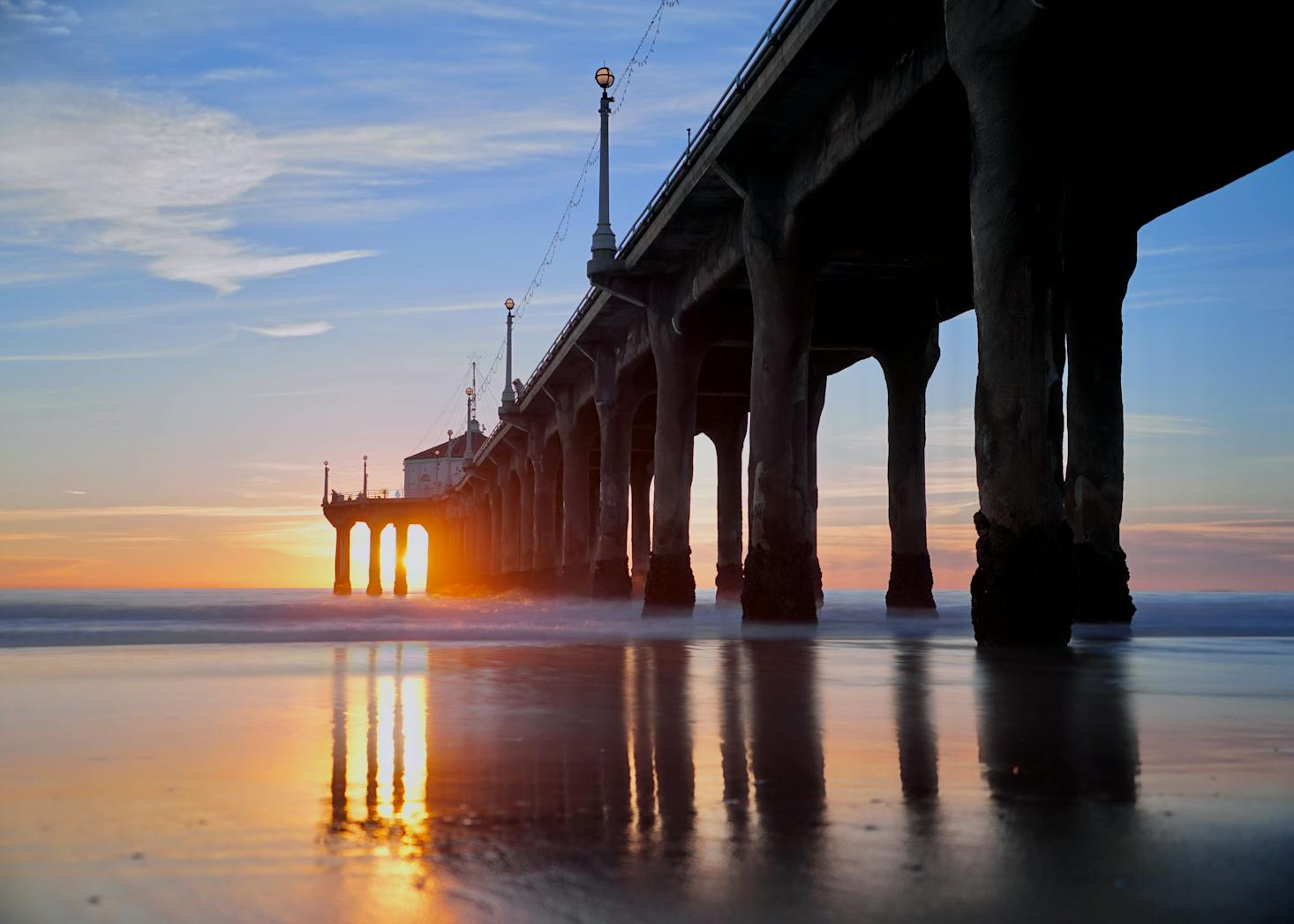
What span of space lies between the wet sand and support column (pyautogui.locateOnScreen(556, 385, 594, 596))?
45647mm

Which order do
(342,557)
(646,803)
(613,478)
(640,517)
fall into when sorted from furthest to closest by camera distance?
1. (342,557)
2. (640,517)
3. (613,478)
4. (646,803)

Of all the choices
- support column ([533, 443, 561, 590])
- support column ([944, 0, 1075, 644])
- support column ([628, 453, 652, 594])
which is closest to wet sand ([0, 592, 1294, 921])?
support column ([944, 0, 1075, 644])

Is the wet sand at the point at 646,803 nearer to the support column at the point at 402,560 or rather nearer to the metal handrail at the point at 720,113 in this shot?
the metal handrail at the point at 720,113

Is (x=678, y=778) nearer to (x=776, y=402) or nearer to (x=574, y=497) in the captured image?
(x=776, y=402)

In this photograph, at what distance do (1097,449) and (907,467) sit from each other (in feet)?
33.1

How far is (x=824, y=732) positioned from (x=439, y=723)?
84.0 inches

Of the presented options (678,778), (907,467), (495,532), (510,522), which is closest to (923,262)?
(907,467)

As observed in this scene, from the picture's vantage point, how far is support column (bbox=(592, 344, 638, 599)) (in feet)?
151

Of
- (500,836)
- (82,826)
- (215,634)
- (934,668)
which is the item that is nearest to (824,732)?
(500,836)

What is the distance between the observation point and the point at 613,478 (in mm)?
46719

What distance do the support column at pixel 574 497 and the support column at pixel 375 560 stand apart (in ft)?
278

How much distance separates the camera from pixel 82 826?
4.16 m

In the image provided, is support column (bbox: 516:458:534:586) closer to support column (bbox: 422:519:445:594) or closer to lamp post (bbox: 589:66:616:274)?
lamp post (bbox: 589:66:616:274)

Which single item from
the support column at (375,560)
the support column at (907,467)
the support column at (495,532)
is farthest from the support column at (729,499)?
the support column at (375,560)
